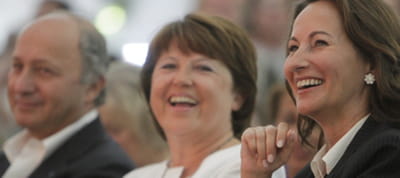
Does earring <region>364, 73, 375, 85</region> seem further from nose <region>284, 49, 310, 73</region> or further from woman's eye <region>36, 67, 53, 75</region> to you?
woman's eye <region>36, 67, 53, 75</region>

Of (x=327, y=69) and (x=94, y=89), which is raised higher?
(x=327, y=69)

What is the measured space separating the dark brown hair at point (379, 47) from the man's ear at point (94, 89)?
1.67 meters

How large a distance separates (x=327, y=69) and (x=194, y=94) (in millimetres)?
865

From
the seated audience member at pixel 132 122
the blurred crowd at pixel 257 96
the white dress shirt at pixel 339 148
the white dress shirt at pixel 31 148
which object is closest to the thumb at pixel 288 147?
the white dress shirt at pixel 339 148

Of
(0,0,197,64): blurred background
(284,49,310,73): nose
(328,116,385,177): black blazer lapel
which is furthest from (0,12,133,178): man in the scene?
(0,0,197,64): blurred background

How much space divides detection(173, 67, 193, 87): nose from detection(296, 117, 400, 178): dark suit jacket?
0.91m

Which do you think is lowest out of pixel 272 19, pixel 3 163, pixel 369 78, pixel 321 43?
pixel 272 19

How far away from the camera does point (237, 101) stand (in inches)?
151

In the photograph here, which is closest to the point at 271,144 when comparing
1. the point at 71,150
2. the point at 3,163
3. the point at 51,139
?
the point at 71,150

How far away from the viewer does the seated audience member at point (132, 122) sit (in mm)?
4844

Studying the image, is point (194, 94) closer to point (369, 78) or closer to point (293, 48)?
point (293, 48)

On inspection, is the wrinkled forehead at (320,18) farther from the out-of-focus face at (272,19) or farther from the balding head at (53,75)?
the out-of-focus face at (272,19)

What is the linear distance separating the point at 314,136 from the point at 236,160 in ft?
0.89

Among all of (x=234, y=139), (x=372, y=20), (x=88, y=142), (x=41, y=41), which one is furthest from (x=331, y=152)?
(x=41, y=41)
